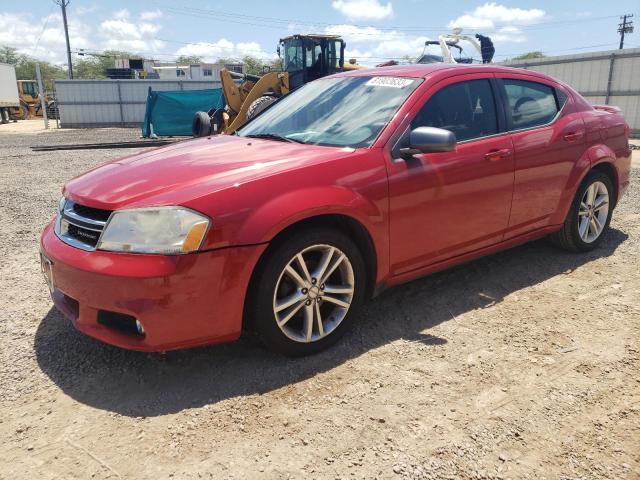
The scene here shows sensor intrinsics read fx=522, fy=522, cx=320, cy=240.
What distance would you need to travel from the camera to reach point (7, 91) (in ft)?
109

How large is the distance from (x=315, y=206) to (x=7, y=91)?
37376 mm

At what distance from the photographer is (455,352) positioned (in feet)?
9.92

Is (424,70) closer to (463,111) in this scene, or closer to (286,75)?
(463,111)

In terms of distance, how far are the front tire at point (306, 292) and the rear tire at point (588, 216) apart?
2.35 m

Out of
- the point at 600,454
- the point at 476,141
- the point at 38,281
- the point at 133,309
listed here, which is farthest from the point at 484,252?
the point at 38,281

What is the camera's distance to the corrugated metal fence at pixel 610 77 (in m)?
16.3

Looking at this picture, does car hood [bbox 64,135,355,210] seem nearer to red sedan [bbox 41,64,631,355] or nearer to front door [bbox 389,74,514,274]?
red sedan [bbox 41,64,631,355]

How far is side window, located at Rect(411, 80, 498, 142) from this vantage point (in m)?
3.41

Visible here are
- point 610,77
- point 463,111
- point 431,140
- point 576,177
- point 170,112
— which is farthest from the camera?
point 170,112

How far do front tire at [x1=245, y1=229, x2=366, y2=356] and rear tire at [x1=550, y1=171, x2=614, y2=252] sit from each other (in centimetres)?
235

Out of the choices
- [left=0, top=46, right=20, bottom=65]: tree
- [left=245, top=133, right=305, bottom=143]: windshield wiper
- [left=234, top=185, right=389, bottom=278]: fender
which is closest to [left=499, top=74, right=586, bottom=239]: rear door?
[left=234, top=185, right=389, bottom=278]: fender

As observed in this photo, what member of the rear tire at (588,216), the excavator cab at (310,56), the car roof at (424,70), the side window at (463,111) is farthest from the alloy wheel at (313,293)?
the excavator cab at (310,56)

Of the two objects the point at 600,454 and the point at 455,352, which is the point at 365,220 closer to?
the point at 455,352

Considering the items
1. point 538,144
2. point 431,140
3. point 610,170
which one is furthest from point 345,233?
point 610,170
